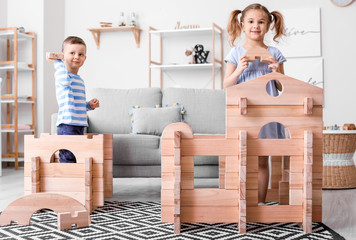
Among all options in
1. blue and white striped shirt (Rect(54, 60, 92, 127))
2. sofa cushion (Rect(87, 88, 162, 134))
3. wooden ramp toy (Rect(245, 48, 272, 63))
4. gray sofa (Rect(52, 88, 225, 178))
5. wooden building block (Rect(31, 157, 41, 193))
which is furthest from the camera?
sofa cushion (Rect(87, 88, 162, 134))

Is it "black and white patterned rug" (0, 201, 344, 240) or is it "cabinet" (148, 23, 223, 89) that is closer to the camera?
"black and white patterned rug" (0, 201, 344, 240)

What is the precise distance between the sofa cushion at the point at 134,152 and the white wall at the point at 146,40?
220 cm

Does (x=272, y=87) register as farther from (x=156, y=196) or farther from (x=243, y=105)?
(x=156, y=196)

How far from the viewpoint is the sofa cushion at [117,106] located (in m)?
3.21

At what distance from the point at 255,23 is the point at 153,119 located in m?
1.26

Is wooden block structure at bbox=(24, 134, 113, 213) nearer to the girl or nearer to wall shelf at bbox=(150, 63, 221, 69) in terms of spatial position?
the girl

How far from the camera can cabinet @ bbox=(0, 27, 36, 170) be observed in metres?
4.47

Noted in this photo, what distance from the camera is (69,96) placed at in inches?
87.7

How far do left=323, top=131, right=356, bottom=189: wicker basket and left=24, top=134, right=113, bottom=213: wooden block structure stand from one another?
163 cm

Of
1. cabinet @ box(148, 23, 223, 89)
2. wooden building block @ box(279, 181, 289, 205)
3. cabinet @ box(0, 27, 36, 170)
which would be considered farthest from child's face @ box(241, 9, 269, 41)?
cabinet @ box(0, 27, 36, 170)

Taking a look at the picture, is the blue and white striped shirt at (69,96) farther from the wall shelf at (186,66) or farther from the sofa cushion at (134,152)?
the wall shelf at (186,66)

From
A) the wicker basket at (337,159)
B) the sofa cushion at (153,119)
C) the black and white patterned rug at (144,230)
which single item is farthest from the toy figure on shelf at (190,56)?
the black and white patterned rug at (144,230)

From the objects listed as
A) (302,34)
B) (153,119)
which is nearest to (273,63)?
(153,119)

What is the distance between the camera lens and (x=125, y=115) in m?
3.27
